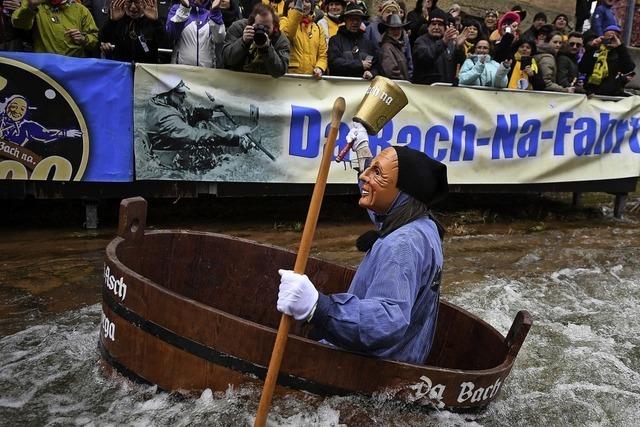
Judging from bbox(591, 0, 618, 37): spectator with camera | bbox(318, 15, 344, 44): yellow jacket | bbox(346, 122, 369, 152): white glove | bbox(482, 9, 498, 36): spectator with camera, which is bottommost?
bbox(346, 122, 369, 152): white glove

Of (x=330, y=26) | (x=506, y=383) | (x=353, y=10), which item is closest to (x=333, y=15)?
(x=330, y=26)

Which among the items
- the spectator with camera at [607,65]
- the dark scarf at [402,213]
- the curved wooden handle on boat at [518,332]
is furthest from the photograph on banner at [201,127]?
the spectator with camera at [607,65]

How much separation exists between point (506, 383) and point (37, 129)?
476cm

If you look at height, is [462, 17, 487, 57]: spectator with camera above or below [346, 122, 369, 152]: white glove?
above

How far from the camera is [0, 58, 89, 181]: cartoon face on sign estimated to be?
20.0ft

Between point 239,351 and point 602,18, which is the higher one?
point 602,18

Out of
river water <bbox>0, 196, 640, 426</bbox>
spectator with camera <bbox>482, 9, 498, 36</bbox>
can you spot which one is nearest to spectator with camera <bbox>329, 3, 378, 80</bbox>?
river water <bbox>0, 196, 640, 426</bbox>

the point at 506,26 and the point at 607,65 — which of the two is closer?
the point at 506,26

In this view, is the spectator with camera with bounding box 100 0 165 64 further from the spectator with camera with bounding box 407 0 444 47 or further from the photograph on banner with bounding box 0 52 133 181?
the spectator with camera with bounding box 407 0 444 47

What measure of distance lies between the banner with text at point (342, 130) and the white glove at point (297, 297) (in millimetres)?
4295

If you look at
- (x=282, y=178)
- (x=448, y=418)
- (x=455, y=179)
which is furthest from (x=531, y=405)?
(x=455, y=179)

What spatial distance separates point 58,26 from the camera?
6664 mm

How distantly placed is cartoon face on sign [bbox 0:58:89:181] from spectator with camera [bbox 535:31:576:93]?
6.55 meters

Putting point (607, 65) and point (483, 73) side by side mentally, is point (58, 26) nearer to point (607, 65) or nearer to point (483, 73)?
point (483, 73)
